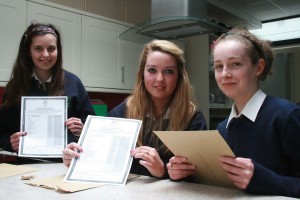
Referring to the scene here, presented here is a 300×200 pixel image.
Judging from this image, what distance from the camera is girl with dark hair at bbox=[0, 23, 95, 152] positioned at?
141 cm

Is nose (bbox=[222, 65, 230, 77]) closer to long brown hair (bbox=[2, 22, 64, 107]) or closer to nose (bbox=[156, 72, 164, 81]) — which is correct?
nose (bbox=[156, 72, 164, 81])

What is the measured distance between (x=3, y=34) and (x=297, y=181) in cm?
203

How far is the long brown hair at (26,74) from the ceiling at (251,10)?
195 cm

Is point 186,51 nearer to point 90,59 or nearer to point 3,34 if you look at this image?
point 90,59

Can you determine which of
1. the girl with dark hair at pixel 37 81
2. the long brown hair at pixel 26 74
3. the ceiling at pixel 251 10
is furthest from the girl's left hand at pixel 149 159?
the ceiling at pixel 251 10

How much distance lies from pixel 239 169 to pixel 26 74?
1.09 meters

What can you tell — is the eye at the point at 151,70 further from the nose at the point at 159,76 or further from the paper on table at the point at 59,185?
the paper on table at the point at 59,185

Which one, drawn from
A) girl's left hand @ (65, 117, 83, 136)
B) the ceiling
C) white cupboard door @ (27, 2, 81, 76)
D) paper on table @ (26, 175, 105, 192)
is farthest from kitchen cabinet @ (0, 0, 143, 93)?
paper on table @ (26, 175, 105, 192)

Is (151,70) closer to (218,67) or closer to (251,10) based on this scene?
(218,67)

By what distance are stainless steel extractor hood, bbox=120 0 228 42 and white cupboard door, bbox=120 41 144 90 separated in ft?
2.10

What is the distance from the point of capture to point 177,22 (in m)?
2.03

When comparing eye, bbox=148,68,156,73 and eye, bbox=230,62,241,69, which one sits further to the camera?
eye, bbox=148,68,156,73

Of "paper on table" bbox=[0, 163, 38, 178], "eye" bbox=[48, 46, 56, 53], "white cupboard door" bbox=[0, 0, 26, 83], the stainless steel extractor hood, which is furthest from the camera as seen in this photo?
"white cupboard door" bbox=[0, 0, 26, 83]

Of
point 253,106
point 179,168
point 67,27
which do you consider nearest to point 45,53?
point 179,168
